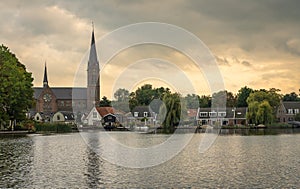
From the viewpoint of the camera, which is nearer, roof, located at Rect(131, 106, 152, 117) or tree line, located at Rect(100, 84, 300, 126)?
tree line, located at Rect(100, 84, 300, 126)

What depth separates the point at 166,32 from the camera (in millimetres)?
59562

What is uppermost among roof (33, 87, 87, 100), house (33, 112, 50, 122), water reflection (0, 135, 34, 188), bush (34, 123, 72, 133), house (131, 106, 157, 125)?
roof (33, 87, 87, 100)

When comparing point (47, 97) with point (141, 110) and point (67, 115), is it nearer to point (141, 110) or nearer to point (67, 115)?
point (67, 115)

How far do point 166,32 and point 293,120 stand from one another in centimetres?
7646

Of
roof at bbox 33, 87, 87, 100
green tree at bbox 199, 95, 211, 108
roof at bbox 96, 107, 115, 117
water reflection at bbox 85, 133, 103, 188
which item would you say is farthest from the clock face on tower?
water reflection at bbox 85, 133, 103, 188

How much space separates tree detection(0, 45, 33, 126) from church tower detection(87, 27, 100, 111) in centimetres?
7080

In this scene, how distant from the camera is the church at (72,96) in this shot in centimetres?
14338

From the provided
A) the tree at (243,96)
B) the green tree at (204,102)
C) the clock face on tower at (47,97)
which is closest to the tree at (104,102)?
the clock face on tower at (47,97)

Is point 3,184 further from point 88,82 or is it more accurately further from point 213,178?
point 88,82

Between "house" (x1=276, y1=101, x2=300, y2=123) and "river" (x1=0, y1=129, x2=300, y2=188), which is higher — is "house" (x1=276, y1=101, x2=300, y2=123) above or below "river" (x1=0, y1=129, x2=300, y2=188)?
above

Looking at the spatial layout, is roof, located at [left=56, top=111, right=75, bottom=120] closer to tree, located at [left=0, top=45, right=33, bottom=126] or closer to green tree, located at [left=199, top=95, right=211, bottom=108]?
green tree, located at [left=199, top=95, right=211, bottom=108]

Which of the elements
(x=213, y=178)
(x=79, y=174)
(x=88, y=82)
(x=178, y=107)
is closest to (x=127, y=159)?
(x=79, y=174)

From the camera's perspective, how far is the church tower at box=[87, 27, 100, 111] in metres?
142

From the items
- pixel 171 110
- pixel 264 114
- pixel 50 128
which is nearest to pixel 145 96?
pixel 264 114
